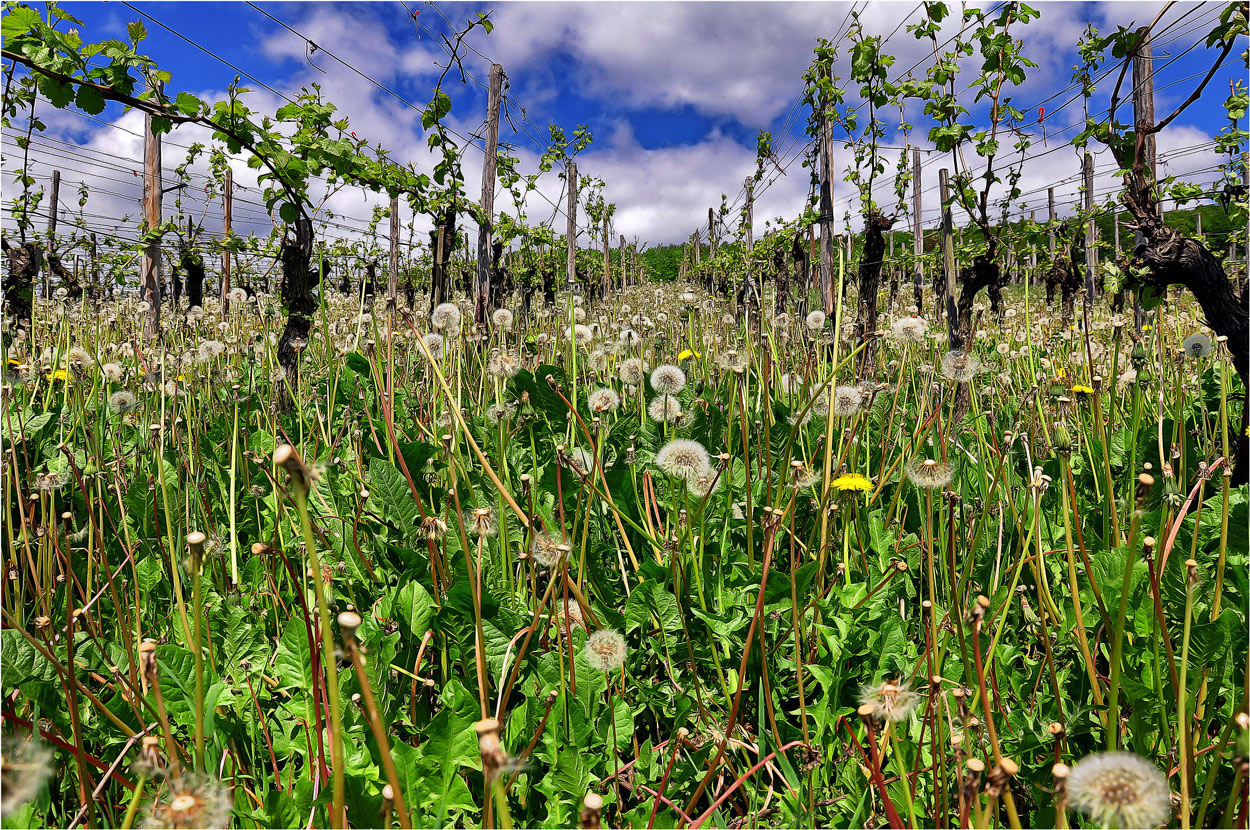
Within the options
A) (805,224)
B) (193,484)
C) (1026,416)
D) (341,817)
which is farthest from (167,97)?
(805,224)

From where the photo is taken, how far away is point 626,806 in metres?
1.21

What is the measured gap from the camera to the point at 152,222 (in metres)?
6.77

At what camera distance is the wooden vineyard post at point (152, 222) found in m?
6.23

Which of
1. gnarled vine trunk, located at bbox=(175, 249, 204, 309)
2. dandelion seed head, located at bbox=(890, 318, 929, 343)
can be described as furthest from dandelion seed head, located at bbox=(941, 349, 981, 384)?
gnarled vine trunk, located at bbox=(175, 249, 204, 309)

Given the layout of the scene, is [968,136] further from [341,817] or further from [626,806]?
[341,817]

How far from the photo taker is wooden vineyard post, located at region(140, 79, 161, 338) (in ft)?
20.4

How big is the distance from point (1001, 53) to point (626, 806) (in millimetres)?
3557

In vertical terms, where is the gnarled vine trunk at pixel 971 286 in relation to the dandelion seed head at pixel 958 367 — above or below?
above

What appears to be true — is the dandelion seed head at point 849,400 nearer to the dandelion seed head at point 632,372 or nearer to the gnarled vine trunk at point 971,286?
the dandelion seed head at point 632,372

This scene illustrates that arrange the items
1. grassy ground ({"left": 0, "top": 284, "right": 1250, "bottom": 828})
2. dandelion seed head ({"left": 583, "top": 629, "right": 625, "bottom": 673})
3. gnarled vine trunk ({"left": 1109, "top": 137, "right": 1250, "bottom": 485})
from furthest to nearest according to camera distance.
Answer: gnarled vine trunk ({"left": 1109, "top": 137, "right": 1250, "bottom": 485}) → dandelion seed head ({"left": 583, "top": 629, "right": 625, "bottom": 673}) → grassy ground ({"left": 0, "top": 284, "right": 1250, "bottom": 828})

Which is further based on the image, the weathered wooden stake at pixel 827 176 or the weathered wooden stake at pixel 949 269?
the weathered wooden stake at pixel 827 176

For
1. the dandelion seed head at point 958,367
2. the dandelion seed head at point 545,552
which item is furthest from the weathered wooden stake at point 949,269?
the dandelion seed head at point 545,552

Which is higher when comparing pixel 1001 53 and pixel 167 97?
pixel 1001 53

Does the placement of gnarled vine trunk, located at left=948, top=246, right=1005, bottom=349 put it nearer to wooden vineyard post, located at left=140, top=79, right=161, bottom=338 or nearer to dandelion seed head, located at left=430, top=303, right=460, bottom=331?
dandelion seed head, located at left=430, top=303, right=460, bottom=331
